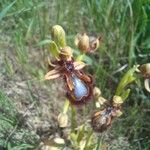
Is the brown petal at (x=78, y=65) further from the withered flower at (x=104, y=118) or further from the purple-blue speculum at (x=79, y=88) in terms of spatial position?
the withered flower at (x=104, y=118)

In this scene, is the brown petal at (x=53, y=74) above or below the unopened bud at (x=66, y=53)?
below

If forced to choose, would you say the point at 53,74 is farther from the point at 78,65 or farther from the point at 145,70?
the point at 145,70

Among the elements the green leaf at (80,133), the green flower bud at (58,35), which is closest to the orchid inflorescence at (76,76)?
the green flower bud at (58,35)

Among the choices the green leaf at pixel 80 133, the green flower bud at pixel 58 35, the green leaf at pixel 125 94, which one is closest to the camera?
the green flower bud at pixel 58 35

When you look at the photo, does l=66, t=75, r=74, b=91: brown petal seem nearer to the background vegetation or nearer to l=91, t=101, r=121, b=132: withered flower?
l=91, t=101, r=121, b=132: withered flower

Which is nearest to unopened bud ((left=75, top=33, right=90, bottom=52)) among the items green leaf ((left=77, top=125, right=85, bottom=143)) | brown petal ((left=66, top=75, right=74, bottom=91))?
brown petal ((left=66, top=75, right=74, bottom=91))

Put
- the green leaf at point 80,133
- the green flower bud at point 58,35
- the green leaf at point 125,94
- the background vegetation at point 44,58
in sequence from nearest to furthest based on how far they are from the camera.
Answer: the green flower bud at point 58,35 < the green leaf at point 125,94 < the green leaf at point 80,133 < the background vegetation at point 44,58

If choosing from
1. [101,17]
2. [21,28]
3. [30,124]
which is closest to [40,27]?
[21,28]

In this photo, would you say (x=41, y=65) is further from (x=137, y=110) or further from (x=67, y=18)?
(x=137, y=110)
